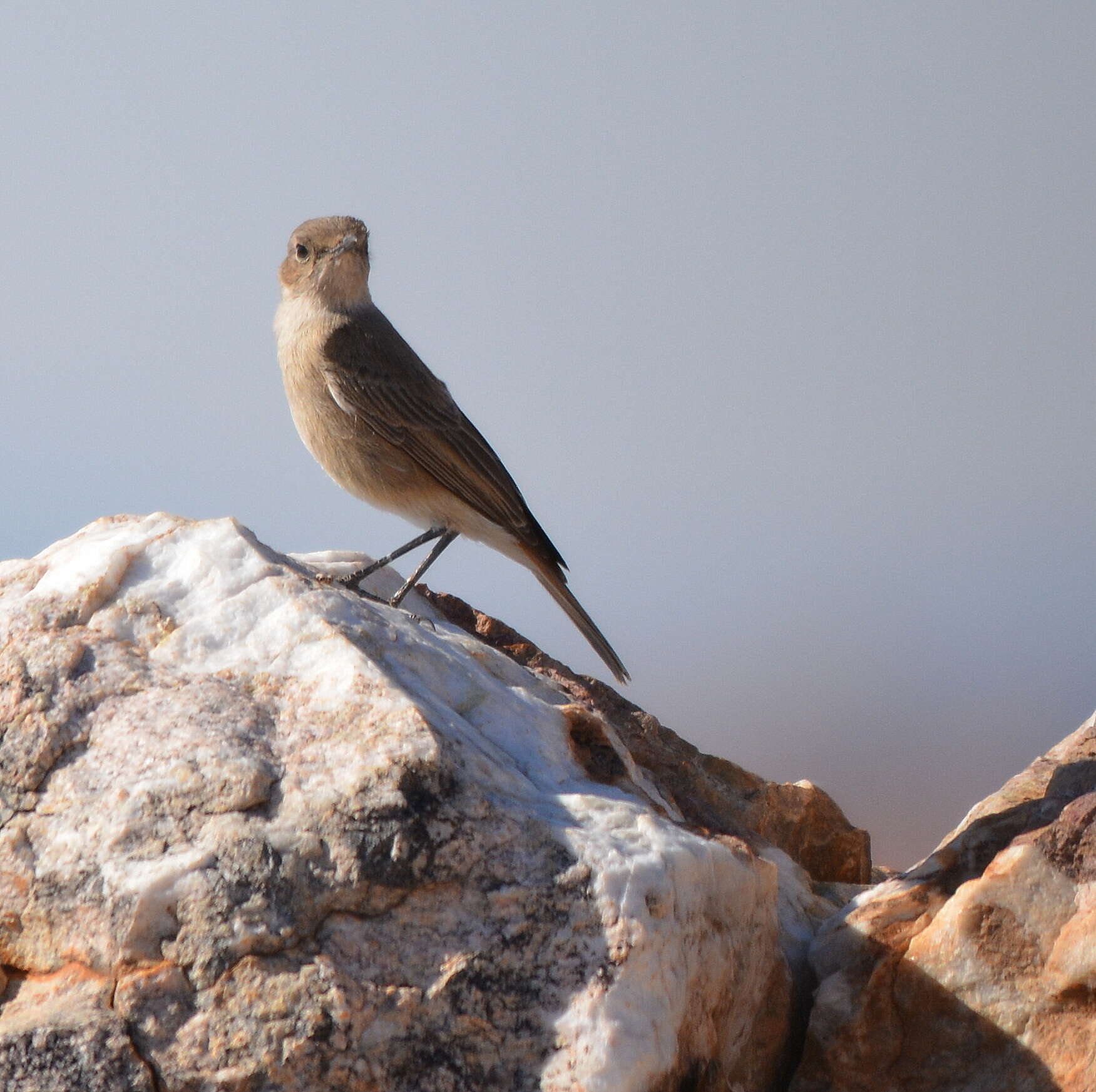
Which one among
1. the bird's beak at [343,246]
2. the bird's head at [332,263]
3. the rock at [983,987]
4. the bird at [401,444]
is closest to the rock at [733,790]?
the bird at [401,444]

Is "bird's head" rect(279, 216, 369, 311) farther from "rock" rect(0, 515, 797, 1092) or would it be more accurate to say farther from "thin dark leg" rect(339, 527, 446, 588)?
"rock" rect(0, 515, 797, 1092)

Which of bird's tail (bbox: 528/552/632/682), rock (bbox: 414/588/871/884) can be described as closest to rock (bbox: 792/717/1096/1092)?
rock (bbox: 414/588/871/884)

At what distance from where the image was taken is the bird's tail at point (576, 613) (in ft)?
21.3

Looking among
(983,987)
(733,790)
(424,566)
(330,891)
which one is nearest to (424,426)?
(424,566)

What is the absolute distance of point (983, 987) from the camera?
332cm

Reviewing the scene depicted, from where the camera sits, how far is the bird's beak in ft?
22.6

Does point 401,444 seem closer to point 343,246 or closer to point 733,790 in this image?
point 343,246

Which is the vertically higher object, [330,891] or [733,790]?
[330,891]

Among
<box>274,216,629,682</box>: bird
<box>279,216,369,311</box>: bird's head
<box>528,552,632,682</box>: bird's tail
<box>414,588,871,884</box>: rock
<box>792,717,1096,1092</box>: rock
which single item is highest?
<box>279,216,369,311</box>: bird's head

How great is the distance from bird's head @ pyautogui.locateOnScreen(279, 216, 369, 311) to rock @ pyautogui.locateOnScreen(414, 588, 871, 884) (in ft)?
7.45

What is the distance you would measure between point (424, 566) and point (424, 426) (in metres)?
0.96

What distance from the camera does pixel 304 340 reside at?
6629 millimetres

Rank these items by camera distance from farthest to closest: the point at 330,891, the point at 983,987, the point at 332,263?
the point at 332,263 → the point at 983,987 → the point at 330,891

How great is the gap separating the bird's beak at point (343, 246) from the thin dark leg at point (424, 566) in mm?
1788
